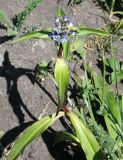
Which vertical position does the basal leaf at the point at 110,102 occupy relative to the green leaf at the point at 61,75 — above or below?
below

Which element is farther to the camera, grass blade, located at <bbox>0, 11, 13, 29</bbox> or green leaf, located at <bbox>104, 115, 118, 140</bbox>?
grass blade, located at <bbox>0, 11, 13, 29</bbox>

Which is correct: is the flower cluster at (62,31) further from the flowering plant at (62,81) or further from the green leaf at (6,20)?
the green leaf at (6,20)

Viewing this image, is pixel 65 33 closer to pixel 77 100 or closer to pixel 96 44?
pixel 77 100

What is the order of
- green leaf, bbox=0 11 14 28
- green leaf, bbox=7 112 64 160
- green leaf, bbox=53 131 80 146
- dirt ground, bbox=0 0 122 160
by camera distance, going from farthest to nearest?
1. green leaf, bbox=0 11 14 28
2. dirt ground, bbox=0 0 122 160
3. green leaf, bbox=53 131 80 146
4. green leaf, bbox=7 112 64 160

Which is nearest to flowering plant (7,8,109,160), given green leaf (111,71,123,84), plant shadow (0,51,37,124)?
plant shadow (0,51,37,124)

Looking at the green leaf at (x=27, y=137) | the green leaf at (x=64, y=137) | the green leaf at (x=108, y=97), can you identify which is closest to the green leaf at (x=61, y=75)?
the green leaf at (x=27, y=137)

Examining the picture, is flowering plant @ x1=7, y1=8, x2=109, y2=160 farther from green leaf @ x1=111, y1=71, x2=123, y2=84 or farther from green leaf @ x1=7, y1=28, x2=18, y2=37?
green leaf @ x1=111, y1=71, x2=123, y2=84
